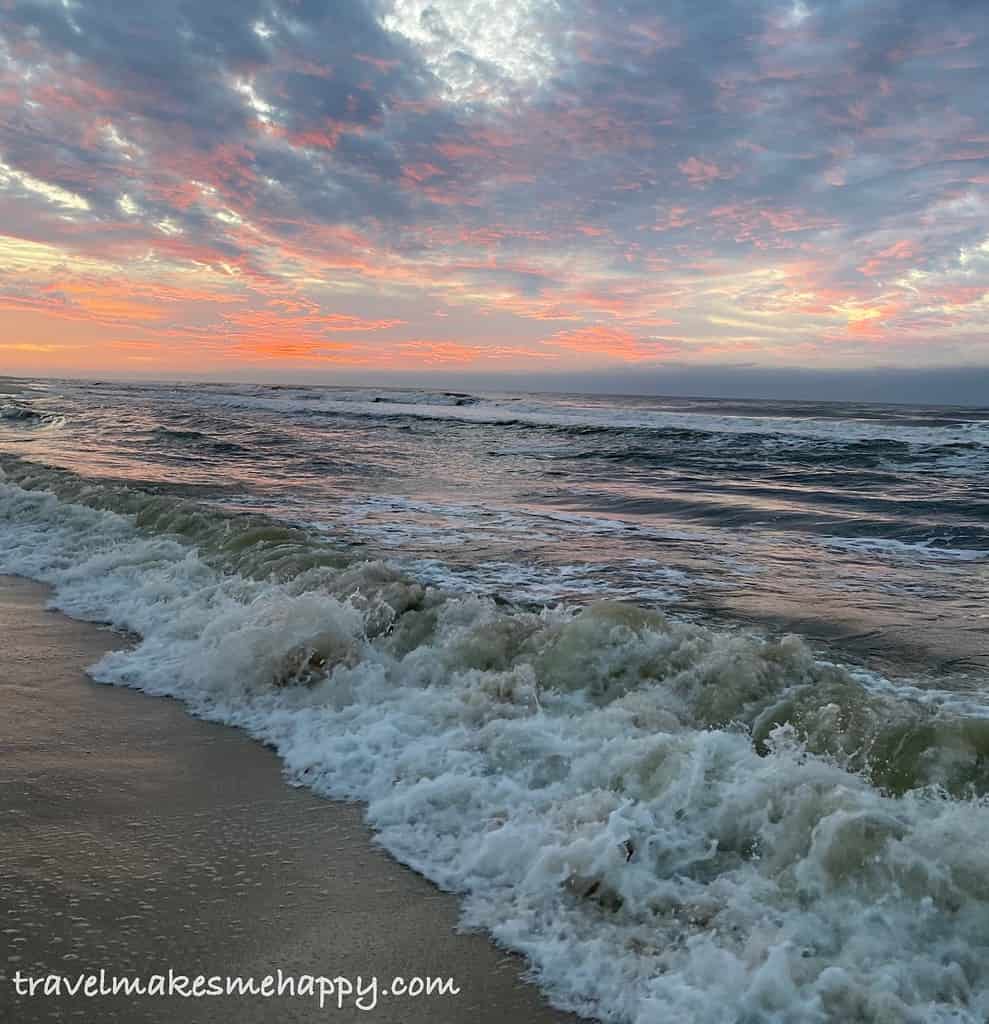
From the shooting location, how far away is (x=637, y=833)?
344 cm

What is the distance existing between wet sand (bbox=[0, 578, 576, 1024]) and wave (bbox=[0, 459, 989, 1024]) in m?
0.21

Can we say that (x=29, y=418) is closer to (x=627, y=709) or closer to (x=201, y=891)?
(x=627, y=709)

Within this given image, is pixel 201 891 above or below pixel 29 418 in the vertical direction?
below

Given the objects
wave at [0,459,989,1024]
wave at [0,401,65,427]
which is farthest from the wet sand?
wave at [0,401,65,427]

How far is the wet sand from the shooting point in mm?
2611

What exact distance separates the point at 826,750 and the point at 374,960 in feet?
8.59

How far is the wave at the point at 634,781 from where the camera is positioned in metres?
2.74

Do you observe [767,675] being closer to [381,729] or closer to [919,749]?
[919,749]

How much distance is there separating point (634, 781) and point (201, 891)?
2040 millimetres

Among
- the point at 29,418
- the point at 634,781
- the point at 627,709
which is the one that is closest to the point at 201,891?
the point at 634,781

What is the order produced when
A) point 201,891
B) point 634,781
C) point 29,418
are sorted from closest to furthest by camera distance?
point 201,891 → point 634,781 → point 29,418

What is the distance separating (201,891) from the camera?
312cm

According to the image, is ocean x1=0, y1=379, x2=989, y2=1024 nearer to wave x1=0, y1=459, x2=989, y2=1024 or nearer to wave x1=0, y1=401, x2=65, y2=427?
wave x1=0, y1=459, x2=989, y2=1024

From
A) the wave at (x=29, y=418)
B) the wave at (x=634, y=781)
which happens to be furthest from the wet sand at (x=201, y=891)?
the wave at (x=29, y=418)
